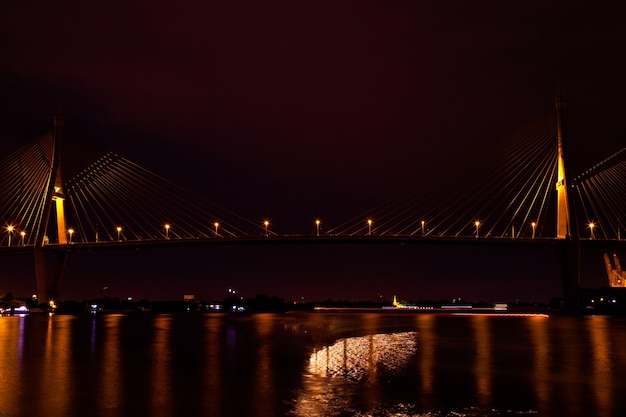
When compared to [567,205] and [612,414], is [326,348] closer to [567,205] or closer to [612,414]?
[612,414]

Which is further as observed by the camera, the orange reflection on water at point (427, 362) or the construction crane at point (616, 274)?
the construction crane at point (616, 274)

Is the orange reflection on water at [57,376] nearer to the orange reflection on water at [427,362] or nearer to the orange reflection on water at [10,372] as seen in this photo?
the orange reflection on water at [10,372]

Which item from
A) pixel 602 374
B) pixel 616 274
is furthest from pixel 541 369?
pixel 616 274

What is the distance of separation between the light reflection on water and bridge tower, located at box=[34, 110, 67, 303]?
101 feet

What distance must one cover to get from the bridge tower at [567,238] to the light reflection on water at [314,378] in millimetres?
25095

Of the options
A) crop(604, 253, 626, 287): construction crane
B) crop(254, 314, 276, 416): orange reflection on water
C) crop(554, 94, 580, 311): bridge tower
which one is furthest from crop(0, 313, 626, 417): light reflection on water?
crop(604, 253, 626, 287): construction crane

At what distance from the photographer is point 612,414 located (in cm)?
1191

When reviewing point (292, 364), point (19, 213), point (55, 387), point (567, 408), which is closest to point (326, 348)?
point (292, 364)

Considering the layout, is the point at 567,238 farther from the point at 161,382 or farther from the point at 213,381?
the point at 161,382

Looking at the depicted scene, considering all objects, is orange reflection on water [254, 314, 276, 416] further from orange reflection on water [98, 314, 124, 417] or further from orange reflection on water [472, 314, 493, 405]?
orange reflection on water [472, 314, 493, 405]

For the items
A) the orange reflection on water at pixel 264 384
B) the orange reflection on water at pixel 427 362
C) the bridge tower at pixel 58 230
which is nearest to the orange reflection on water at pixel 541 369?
the orange reflection on water at pixel 427 362

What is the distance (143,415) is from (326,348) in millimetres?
12589

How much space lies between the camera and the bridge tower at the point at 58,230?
55969mm

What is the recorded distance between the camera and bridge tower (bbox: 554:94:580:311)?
5091 cm
